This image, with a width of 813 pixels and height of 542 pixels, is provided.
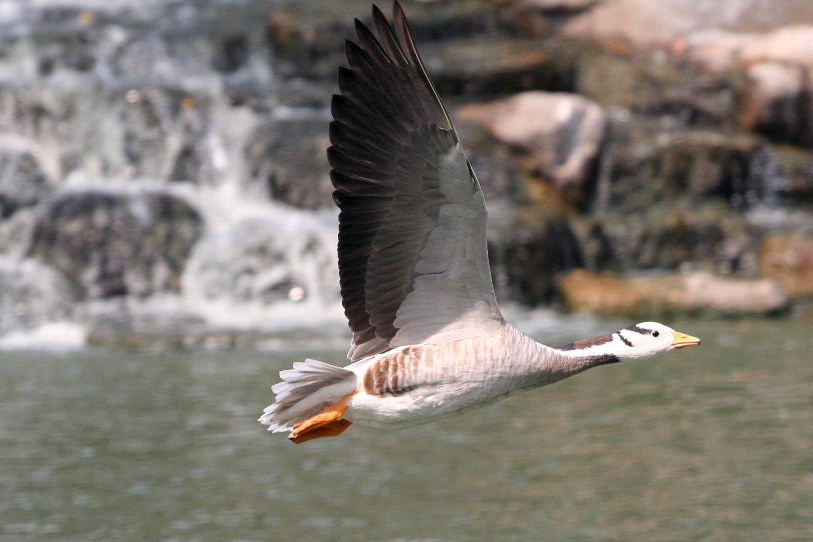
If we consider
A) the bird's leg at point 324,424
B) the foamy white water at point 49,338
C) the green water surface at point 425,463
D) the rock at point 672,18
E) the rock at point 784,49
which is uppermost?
the rock at point 672,18

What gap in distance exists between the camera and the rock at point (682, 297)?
15.6 metres

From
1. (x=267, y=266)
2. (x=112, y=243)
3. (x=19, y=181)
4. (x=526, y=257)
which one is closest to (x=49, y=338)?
(x=112, y=243)

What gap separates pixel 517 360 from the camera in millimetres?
5727

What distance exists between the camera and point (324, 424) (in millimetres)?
5828

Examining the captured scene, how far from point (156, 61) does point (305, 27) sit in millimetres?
2294

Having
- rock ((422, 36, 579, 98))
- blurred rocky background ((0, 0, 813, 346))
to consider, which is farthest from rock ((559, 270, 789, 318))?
rock ((422, 36, 579, 98))

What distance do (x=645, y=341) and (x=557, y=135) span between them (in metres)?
13.0

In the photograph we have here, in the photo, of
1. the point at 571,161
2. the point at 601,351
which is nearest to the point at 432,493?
the point at 601,351

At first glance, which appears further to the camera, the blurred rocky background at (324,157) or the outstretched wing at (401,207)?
the blurred rocky background at (324,157)

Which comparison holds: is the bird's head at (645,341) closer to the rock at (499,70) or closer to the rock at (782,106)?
the rock at (499,70)

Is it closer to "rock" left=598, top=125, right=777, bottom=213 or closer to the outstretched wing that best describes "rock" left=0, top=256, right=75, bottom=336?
"rock" left=598, top=125, right=777, bottom=213

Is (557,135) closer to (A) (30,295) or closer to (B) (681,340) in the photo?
(A) (30,295)

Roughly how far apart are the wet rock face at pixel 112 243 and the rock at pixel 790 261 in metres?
7.11

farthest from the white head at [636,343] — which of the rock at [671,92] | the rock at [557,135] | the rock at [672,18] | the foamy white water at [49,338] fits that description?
the rock at [672,18]
